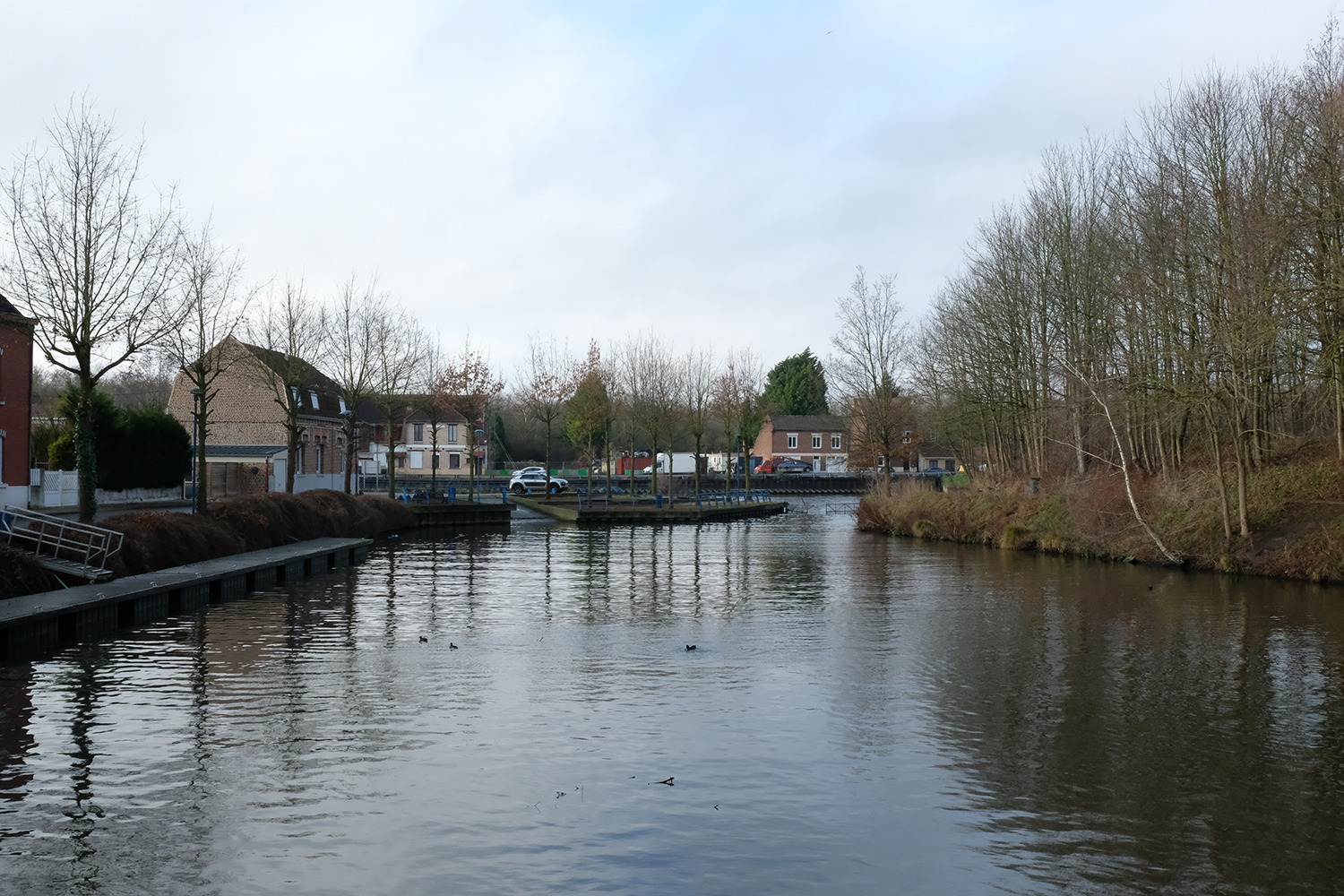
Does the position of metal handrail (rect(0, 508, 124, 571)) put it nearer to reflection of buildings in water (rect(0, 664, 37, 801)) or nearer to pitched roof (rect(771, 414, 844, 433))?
reflection of buildings in water (rect(0, 664, 37, 801))

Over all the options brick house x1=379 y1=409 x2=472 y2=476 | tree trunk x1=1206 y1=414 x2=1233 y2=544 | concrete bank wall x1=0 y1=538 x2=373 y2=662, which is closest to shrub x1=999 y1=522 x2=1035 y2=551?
tree trunk x1=1206 y1=414 x2=1233 y2=544

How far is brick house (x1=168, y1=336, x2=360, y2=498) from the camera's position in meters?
51.1

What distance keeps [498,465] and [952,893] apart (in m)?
94.2

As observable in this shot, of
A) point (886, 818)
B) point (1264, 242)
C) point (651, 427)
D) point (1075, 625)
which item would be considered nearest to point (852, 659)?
point (1075, 625)

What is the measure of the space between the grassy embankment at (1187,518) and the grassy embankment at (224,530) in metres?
20.3

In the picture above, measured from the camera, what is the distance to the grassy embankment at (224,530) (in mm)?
17188

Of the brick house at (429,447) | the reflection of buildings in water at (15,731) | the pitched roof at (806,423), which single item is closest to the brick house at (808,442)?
the pitched roof at (806,423)

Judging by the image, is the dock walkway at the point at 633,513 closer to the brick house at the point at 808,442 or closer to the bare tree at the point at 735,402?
the bare tree at the point at 735,402

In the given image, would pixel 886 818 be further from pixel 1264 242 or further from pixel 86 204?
pixel 86 204

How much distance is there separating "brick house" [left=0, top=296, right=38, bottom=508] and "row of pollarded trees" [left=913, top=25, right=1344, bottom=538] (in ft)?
98.7

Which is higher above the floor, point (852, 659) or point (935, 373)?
point (935, 373)

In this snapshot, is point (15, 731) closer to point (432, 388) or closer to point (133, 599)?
point (133, 599)

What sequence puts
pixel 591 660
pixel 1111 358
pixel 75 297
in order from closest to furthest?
pixel 591 660, pixel 75 297, pixel 1111 358

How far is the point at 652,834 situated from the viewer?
7.71 meters
